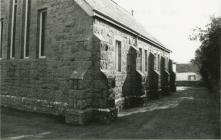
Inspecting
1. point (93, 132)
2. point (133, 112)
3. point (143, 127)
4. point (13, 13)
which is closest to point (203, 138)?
point (143, 127)

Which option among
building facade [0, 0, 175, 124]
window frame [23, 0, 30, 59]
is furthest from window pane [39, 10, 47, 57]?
window frame [23, 0, 30, 59]

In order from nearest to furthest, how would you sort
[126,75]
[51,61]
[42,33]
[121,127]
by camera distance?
[121,127] < [51,61] < [42,33] < [126,75]

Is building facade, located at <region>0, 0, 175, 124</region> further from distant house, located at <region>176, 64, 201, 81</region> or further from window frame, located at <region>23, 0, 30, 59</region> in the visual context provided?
distant house, located at <region>176, 64, 201, 81</region>

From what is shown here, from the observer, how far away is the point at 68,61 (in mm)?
11289

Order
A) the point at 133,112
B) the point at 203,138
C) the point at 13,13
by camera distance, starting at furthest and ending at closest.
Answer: the point at 13,13 → the point at 133,112 → the point at 203,138

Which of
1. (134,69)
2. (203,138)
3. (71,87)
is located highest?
(134,69)

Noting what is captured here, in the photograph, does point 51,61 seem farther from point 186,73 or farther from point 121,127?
point 186,73

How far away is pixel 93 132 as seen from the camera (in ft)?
28.6

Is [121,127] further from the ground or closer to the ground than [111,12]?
closer to the ground

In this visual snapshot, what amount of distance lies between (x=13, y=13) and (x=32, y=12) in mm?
2151

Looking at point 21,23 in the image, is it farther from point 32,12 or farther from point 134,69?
point 134,69

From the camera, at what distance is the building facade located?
10320mm

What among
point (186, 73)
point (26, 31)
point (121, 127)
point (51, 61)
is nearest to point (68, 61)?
point (51, 61)

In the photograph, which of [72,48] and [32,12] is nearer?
[72,48]
